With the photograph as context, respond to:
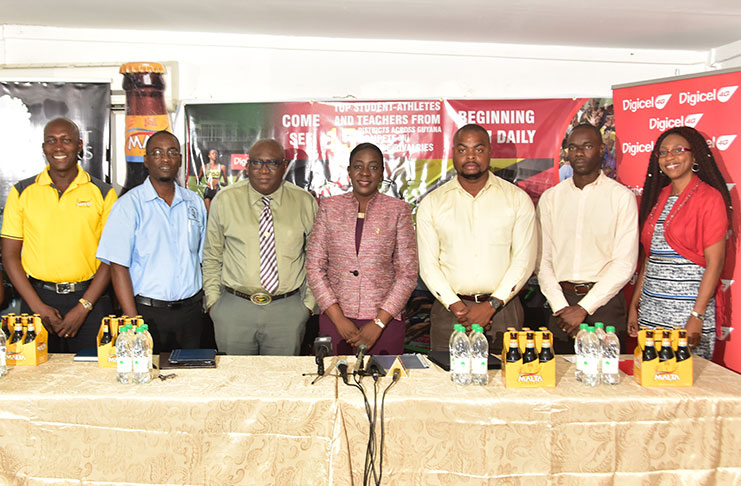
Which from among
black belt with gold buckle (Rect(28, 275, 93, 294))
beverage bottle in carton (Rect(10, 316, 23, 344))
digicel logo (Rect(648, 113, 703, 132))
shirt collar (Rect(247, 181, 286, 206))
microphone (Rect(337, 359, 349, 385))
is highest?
digicel logo (Rect(648, 113, 703, 132))

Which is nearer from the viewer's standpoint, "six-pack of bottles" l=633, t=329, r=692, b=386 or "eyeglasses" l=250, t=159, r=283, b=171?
"six-pack of bottles" l=633, t=329, r=692, b=386

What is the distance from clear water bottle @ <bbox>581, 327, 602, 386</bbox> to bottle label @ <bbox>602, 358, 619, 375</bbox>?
22 mm

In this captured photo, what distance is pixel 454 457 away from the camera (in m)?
1.84

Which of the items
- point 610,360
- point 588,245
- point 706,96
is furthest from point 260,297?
point 706,96

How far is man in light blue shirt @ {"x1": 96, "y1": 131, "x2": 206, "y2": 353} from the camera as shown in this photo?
2717mm

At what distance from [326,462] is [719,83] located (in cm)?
303

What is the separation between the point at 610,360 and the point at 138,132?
3.32 m

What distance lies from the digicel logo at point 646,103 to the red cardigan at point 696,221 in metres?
0.84

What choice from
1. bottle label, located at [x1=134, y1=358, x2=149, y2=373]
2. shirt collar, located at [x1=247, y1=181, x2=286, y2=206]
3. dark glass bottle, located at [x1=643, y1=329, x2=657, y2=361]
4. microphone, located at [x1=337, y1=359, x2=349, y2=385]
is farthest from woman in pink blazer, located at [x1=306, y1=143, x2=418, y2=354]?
dark glass bottle, located at [x1=643, y1=329, x2=657, y2=361]

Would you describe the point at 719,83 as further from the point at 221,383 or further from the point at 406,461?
the point at 221,383

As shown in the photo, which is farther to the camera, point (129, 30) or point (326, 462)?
point (129, 30)

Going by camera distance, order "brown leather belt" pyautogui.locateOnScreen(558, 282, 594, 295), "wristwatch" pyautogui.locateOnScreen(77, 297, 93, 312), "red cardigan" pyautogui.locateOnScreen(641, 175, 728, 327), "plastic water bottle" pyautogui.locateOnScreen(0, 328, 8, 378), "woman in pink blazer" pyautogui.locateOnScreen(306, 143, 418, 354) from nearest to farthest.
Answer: "plastic water bottle" pyautogui.locateOnScreen(0, 328, 8, 378)
"red cardigan" pyautogui.locateOnScreen(641, 175, 728, 327)
"woman in pink blazer" pyautogui.locateOnScreen(306, 143, 418, 354)
"wristwatch" pyautogui.locateOnScreen(77, 297, 93, 312)
"brown leather belt" pyautogui.locateOnScreen(558, 282, 594, 295)

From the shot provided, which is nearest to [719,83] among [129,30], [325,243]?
[325,243]

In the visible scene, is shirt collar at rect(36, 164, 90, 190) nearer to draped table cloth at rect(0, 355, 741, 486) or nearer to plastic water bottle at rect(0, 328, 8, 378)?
plastic water bottle at rect(0, 328, 8, 378)
